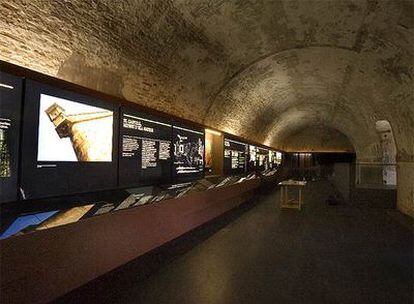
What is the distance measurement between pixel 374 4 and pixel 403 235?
5.07m

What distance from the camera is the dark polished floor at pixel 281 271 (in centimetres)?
390

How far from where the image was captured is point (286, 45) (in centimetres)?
884

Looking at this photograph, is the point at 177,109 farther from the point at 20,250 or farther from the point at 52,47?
the point at 20,250

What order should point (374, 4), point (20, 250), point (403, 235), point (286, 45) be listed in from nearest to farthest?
point (20, 250)
point (374, 4)
point (403, 235)
point (286, 45)

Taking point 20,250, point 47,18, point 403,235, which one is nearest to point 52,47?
point 47,18

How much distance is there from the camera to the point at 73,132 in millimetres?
4090

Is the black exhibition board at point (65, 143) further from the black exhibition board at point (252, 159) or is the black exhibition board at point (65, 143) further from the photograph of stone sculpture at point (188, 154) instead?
the black exhibition board at point (252, 159)


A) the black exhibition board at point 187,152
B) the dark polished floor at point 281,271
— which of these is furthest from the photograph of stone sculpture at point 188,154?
the dark polished floor at point 281,271

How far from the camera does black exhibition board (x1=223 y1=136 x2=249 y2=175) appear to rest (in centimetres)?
1033

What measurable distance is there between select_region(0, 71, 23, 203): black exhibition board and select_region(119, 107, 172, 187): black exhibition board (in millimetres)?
1802

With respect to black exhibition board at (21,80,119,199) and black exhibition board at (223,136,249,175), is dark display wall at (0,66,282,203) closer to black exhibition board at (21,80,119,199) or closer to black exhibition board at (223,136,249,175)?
black exhibition board at (21,80,119,199)

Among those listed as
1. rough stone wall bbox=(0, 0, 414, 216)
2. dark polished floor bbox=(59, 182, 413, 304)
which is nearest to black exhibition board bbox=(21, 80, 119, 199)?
rough stone wall bbox=(0, 0, 414, 216)

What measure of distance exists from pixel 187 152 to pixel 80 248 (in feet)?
11.9

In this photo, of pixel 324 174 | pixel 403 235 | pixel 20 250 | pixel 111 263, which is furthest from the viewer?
pixel 324 174
